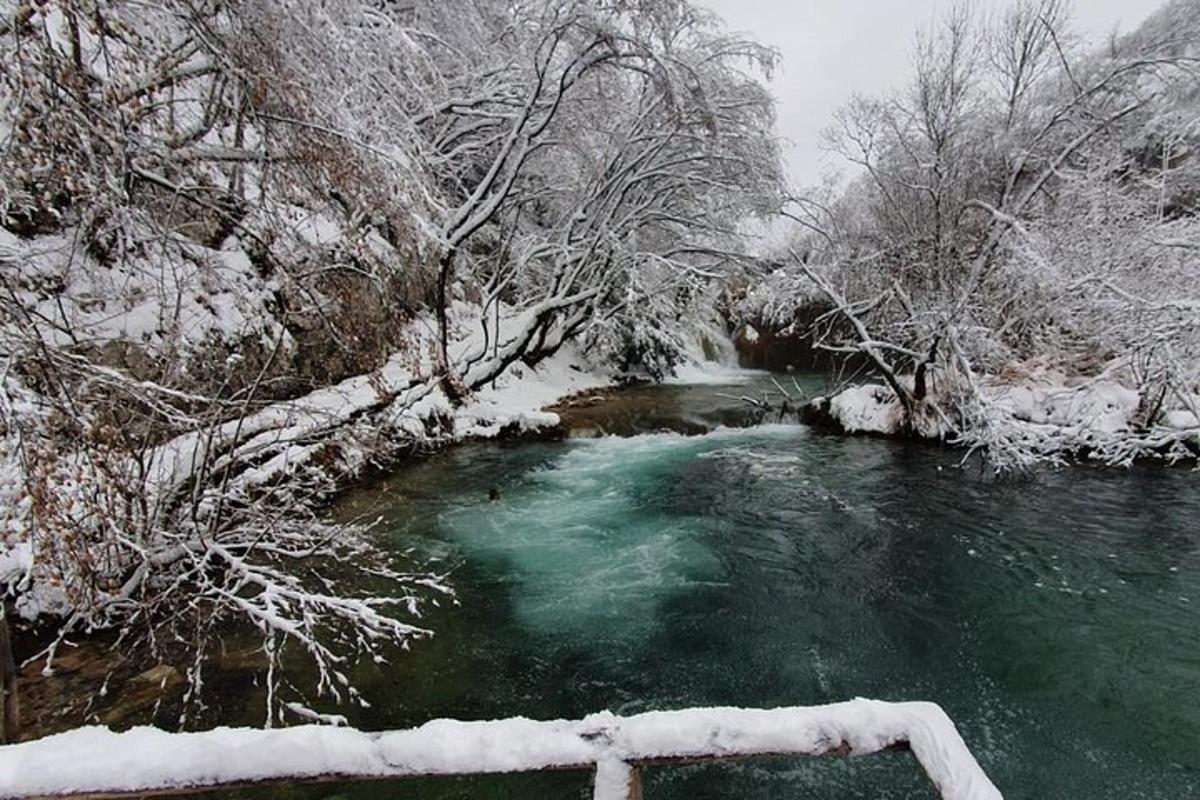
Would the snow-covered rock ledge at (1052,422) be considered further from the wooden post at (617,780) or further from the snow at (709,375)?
the wooden post at (617,780)

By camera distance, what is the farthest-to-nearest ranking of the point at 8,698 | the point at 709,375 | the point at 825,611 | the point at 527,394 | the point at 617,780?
the point at 709,375 < the point at 527,394 < the point at 825,611 < the point at 8,698 < the point at 617,780

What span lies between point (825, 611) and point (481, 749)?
16.8ft

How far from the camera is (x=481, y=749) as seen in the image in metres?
1.26

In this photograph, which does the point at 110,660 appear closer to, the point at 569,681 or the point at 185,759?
the point at 569,681

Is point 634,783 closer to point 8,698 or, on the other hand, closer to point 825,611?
point 8,698

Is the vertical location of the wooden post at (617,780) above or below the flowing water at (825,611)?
above

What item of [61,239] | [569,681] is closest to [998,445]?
[569,681]

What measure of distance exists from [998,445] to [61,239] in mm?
12834

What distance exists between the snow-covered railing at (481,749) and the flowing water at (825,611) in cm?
259

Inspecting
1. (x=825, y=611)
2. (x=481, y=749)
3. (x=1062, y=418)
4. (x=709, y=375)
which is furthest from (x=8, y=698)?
(x=709, y=375)

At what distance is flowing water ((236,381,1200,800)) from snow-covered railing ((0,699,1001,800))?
8.50 ft

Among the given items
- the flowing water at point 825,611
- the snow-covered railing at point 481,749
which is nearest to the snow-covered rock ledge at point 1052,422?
the flowing water at point 825,611

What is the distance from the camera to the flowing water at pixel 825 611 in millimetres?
3725

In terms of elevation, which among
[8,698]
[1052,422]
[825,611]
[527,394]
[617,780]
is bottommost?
[825,611]
